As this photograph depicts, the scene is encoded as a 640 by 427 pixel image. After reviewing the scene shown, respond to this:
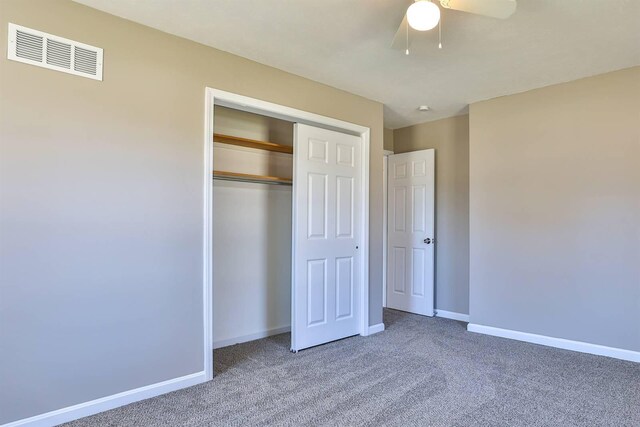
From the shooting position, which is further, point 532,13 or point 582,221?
point 582,221

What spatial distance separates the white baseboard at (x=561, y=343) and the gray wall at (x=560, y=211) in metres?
0.05

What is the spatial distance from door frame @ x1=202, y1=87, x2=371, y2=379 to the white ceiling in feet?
1.13

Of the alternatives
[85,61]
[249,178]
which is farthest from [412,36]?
[85,61]

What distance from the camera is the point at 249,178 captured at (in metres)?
3.50

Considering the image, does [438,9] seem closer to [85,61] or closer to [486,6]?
[486,6]

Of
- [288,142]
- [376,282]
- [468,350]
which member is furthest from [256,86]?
[468,350]

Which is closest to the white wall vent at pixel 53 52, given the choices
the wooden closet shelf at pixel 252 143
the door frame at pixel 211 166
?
the door frame at pixel 211 166

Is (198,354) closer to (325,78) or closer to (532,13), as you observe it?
(325,78)

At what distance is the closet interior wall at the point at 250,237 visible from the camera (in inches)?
137

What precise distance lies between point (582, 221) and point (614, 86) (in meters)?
1.17

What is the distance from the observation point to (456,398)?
2.47 metres

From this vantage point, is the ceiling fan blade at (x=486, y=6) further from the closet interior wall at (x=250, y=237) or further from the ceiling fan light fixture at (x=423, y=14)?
the closet interior wall at (x=250, y=237)

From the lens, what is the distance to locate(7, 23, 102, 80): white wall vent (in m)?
2.06

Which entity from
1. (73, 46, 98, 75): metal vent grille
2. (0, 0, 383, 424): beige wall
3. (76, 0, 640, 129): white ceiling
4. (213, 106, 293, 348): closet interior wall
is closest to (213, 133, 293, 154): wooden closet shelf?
(213, 106, 293, 348): closet interior wall
